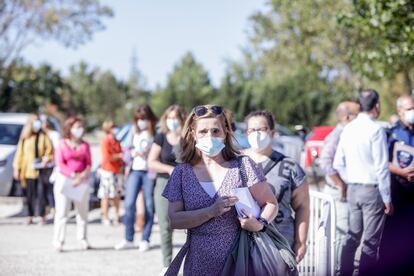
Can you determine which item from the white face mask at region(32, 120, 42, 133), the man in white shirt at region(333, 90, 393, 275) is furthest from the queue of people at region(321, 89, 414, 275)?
the white face mask at region(32, 120, 42, 133)

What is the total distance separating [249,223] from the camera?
359 centimetres

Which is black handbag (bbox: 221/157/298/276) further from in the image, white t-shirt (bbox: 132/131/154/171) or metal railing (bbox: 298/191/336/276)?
white t-shirt (bbox: 132/131/154/171)

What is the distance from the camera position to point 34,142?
10945mm

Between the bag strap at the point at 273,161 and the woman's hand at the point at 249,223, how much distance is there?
1.34m

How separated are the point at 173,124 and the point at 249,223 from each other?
12.7 ft

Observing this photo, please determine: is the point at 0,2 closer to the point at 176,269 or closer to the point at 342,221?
the point at 342,221

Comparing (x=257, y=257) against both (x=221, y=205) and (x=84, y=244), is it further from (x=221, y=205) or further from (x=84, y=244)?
(x=84, y=244)

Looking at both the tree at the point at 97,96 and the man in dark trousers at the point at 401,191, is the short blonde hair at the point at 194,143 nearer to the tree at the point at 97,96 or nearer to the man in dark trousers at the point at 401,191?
the man in dark trousers at the point at 401,191

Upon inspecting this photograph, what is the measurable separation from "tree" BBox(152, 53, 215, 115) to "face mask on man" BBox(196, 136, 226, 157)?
5328 centimetres

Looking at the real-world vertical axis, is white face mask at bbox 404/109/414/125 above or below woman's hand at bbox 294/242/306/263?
above

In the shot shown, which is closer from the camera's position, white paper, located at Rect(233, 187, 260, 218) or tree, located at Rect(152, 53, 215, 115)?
white paper, located at Rect(233, 187, 260, 218)

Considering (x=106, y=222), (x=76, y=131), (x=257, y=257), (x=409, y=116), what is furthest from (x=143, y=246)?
(x=257, y=257)

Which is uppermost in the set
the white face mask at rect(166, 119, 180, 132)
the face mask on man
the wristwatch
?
the white face mask at rect(166, 119, 180, 132)

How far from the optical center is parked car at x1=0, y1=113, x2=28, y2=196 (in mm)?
11836
